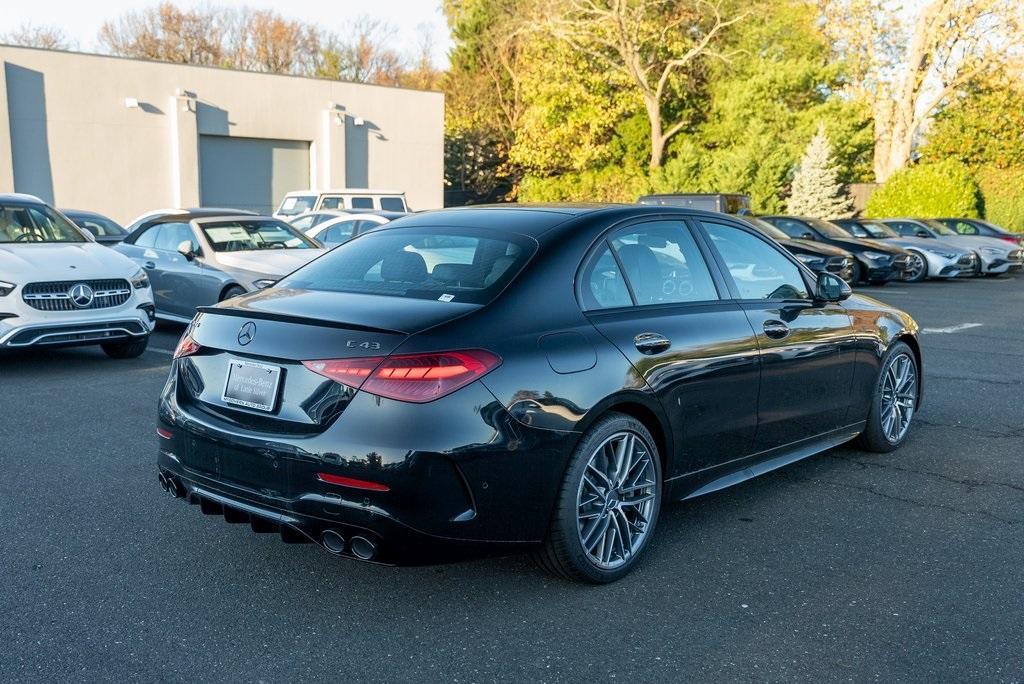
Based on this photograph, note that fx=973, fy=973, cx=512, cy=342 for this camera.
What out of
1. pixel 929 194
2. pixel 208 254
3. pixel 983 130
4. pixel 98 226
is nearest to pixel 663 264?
pixel 208 254

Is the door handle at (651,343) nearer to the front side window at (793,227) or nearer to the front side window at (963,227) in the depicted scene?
the front side window at (793,227)

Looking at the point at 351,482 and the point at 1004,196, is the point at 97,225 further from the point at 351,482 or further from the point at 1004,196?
the point at 1004,196

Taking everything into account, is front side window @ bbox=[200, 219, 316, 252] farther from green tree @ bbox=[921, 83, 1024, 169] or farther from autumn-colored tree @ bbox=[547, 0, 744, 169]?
green tree @ bbox=[921, 83, 1024, 169]

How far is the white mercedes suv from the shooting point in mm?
8594

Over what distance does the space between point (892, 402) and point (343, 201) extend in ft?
61.2

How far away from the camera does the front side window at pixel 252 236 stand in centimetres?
1166

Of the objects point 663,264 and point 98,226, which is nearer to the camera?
point 663,264

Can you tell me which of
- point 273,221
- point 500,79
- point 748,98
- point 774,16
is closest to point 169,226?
point 273,221

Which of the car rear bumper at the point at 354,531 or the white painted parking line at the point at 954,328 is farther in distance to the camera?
the white painted parking line at the point at 954,328

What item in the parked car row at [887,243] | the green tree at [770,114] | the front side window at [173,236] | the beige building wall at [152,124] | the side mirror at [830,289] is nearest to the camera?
the side mirror at [830,289]

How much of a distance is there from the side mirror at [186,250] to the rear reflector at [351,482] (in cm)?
818

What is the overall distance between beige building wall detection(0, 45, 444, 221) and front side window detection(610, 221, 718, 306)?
27247 mm

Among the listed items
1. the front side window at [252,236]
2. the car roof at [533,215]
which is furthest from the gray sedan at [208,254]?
the car roof at [533,215]

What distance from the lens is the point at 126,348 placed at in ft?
32.1
